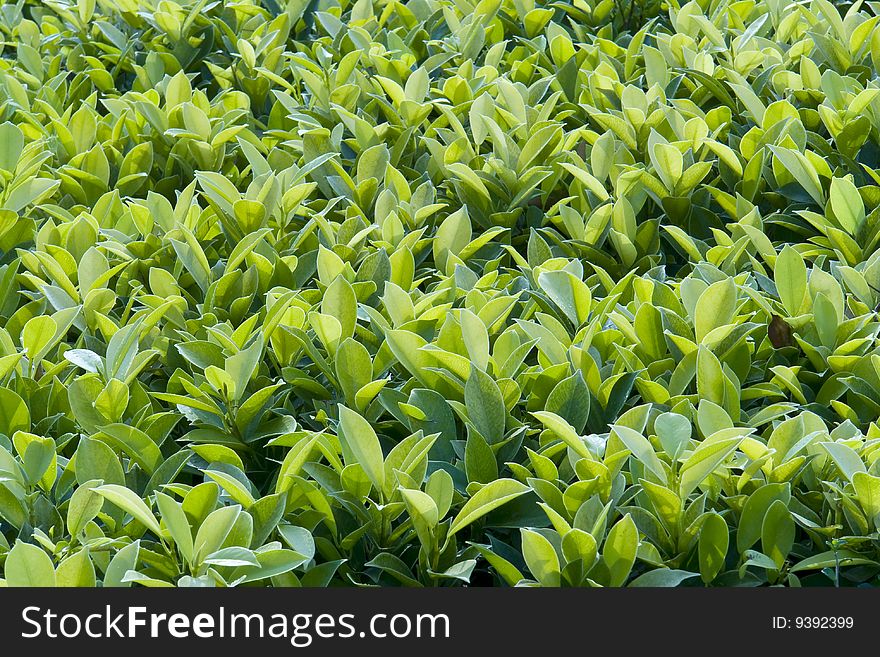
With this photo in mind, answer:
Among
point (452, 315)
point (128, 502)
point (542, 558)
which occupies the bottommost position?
point (542, 558)

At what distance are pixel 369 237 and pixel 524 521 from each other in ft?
3.24

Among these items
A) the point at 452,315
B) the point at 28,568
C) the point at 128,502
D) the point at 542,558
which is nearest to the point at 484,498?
the point at 542,558

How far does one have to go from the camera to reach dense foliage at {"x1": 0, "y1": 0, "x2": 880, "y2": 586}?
1649 mm

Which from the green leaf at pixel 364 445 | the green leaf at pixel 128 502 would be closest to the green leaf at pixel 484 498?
the green leaf at pixel 364 445

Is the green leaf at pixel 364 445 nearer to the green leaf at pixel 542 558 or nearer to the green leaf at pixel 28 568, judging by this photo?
the green leaf at pixel 542 558

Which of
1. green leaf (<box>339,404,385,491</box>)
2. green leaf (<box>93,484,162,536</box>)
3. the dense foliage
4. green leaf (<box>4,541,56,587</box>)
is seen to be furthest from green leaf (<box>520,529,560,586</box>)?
green leaf (<box>4,541,56,587</box>)

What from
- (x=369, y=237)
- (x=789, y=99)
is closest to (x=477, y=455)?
(x=369, y=237)

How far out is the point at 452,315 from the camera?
193 cm

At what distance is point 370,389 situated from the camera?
1887 millimetres

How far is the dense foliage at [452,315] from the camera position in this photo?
1.65 m

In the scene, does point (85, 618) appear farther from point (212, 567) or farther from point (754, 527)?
point (754, 527)

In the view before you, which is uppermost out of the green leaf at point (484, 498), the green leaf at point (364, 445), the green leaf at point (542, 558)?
the green leaf at point (364, 445)

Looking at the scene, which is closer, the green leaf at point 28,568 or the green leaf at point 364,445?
the green leaf at point 28,568

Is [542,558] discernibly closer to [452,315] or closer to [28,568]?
[452,315]
